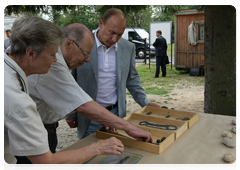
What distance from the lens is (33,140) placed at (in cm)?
104

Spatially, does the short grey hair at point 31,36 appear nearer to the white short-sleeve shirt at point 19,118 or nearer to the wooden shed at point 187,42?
the white short-sleeve shirt at point 19,118

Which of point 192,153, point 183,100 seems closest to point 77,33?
point 192,153

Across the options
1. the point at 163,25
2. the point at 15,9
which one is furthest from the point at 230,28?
the point at 163,25

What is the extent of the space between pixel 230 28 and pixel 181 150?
235 centimetres

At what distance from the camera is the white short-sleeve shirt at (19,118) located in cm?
99

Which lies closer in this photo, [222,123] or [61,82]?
[61,82]

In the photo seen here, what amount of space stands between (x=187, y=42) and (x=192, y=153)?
9.26 meters

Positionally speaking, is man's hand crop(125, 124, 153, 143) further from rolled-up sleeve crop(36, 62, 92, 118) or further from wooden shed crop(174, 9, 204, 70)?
wooden shed crop(174, 9, 204, 70)

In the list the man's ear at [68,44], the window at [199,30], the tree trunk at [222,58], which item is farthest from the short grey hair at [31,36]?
the window at [199,30]

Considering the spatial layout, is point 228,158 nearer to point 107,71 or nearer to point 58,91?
point 58,91

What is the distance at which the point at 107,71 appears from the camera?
2277 millimetres

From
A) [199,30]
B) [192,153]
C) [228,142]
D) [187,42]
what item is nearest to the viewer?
[192,153]

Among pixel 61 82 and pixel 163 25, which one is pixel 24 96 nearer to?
pixel 61 82

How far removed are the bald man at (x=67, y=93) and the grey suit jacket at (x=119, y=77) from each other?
1.72 ft
